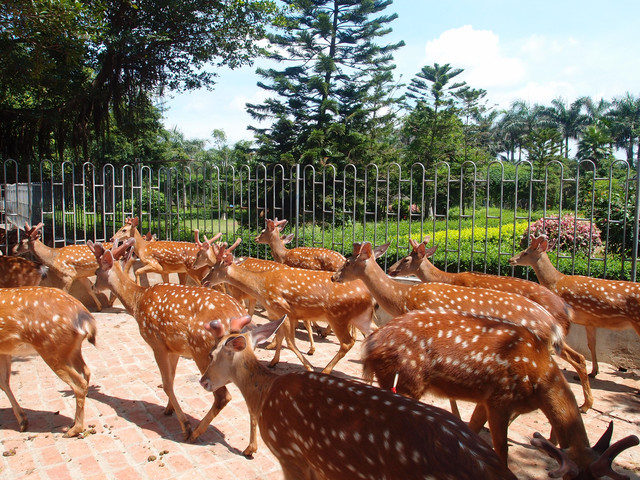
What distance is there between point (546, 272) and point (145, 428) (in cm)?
559

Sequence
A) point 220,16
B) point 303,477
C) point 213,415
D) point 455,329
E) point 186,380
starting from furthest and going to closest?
point 220,16 → point 186,380 → point 213,415 → point 455,329 → point 303,477

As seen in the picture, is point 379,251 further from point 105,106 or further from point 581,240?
point 105,106

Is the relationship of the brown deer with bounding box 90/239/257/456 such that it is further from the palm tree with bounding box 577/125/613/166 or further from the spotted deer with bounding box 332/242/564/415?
the palm tree with bounding box 577/125/613/166

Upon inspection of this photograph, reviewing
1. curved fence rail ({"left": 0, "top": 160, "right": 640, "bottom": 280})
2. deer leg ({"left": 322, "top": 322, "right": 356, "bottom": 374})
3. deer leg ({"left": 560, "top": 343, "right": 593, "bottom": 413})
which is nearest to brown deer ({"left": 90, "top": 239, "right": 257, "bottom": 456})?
deer leg ({"left": 322, "top": 322, "right": 356, "bottom": 374})

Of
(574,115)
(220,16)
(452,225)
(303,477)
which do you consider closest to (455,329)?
(303,477)

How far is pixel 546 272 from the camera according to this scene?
7.10 meters

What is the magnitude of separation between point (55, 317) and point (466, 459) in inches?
160

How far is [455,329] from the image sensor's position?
159 inches

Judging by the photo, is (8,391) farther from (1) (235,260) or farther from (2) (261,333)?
(1) (235,260)

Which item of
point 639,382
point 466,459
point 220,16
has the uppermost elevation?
point 220,16

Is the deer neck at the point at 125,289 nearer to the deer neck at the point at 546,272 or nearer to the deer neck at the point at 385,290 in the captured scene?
the deer neck at the point at 385,290

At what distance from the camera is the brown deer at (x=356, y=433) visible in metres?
2.44

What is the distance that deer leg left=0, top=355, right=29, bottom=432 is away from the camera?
15.8ft

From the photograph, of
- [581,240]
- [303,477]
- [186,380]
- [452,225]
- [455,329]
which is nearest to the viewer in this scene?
[303,477]
